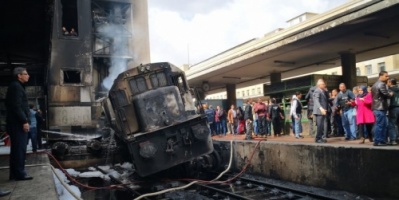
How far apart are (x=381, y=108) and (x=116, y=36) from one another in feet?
50.9

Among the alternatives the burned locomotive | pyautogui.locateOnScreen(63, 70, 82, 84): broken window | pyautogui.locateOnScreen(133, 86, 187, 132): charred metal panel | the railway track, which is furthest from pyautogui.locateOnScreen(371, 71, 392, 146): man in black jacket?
pyautogui.locateOnScreen(63, 70, 82, 84): broken window

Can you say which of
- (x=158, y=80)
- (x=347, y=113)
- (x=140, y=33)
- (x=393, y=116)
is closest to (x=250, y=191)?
(x=393, y=116)

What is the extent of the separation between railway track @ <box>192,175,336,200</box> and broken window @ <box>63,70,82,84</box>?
11.0 m

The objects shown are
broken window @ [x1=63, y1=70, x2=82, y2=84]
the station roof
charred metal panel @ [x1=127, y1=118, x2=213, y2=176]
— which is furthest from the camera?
broken window @ [x1=63, y1=70, x2=82, y2=84]

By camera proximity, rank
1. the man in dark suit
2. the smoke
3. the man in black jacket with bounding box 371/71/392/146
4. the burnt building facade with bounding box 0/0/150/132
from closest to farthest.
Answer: the man in black jacket with bounding box 371/71/392/146, the man in dark suit, the burnt building facade with bounding box 0/0/150/132, the smoke

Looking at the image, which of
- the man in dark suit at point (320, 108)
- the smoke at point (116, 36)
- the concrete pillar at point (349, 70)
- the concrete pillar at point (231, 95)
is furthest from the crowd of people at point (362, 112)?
the concrete pillar at point (231, 95)

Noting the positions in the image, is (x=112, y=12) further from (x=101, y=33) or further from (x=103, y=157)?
(x=103, y=157)

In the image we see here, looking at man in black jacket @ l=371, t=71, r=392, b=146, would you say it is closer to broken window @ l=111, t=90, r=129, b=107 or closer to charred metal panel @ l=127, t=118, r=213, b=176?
charred metal panel @ l=127, t=118, r=213, b=176

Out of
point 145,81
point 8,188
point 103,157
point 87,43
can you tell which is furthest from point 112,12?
point 8,188

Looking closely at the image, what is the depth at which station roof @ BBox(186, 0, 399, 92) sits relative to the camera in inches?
420

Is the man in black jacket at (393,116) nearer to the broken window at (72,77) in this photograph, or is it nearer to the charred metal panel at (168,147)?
the charred metal panel at (168,147)

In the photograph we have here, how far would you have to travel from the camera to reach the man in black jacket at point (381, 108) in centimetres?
729

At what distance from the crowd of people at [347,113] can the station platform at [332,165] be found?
0.56 meters

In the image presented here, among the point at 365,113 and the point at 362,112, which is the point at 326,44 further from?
the point at 365,113
